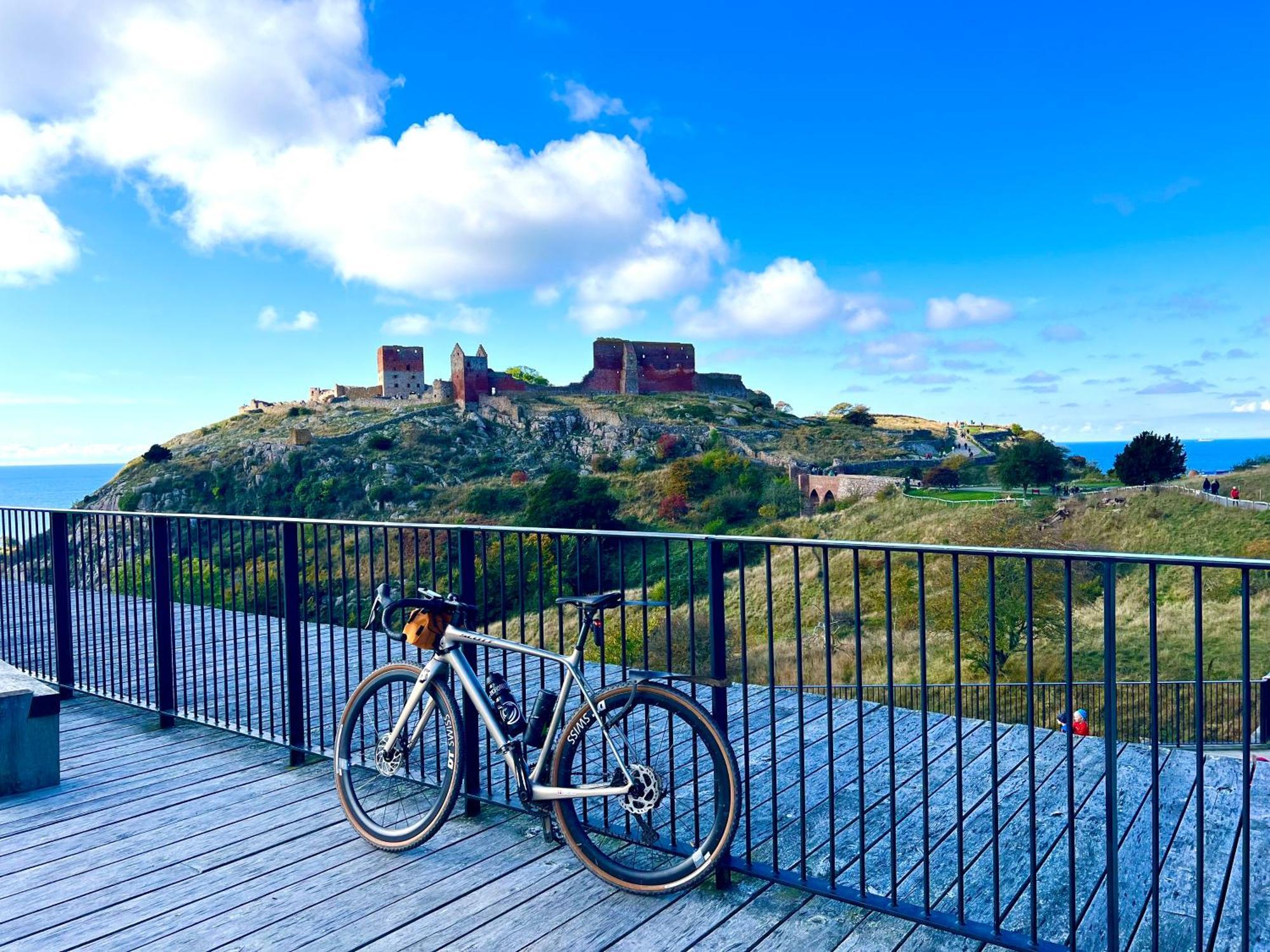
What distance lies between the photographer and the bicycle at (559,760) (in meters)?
2.72

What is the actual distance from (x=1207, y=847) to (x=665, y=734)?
95.0 inches

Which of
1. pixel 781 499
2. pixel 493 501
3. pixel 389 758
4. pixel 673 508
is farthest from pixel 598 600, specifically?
pixel 493 501

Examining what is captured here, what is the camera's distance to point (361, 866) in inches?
120

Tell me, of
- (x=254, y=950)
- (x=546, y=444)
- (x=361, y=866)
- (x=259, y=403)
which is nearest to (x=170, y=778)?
(x=361, y=866)

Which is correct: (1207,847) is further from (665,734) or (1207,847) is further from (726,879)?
(665,734)

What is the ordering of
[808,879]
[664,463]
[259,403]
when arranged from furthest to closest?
[259,403], [664,463], [808,879]

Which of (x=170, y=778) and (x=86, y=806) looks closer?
(x=86, y=806)

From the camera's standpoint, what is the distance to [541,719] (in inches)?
116

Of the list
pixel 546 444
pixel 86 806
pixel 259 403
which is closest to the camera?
pixel 86 806

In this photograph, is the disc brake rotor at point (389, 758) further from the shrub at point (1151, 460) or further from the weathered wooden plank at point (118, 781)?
the shrub at point (1151, 460)

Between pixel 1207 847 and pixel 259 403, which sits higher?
pixel 259 403

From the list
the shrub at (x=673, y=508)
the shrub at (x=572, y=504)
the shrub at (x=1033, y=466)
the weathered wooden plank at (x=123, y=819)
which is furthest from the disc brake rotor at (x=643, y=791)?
the shrub at (x=673, y=508)

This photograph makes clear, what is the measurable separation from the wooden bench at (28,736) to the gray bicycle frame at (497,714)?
1807 mm

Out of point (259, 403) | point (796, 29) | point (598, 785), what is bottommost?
point (598, 785)
